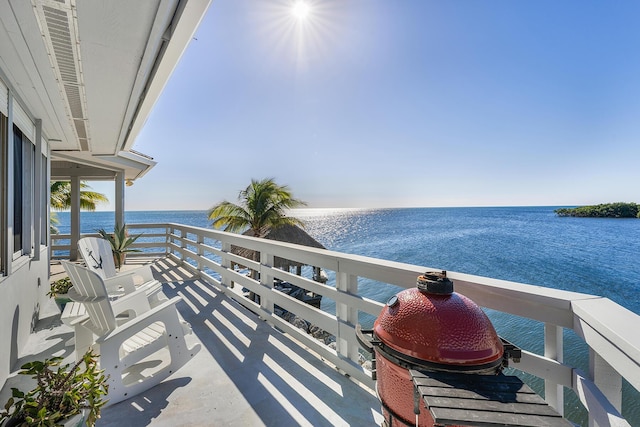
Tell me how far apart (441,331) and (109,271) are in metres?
4.31

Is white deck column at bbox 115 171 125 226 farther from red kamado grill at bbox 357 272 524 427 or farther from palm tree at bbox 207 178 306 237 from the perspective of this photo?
red kamado grill at bbox 357 272 524 427

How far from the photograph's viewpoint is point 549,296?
115 cm

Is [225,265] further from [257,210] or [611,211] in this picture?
[611,211]

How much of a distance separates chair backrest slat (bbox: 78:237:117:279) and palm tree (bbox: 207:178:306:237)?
6681 mm

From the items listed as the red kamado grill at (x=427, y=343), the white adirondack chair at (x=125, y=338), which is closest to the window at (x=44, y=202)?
the white adirondack chair at (x=125, y=338)

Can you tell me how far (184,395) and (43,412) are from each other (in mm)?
1034

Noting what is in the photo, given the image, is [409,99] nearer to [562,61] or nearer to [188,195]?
[562,61]

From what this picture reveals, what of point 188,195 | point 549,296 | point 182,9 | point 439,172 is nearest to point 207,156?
point 182,9

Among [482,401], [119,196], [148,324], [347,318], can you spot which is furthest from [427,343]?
[119,196]

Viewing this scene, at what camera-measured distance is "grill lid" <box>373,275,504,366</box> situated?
2.82ft

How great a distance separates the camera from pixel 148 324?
203 centimetres

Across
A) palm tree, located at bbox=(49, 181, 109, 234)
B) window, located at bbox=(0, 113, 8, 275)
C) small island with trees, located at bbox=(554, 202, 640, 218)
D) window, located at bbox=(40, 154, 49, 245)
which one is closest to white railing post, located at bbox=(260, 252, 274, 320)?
window, located at bbox=(0, 113, 8, 275)

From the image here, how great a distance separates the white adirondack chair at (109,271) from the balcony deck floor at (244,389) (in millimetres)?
624

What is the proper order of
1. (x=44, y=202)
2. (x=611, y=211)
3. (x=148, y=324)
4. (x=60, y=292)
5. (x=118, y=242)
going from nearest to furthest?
(x=148, y=324), (x=60, y=292), (x=44, y=202), (x=118, y=242), (x=611, y=211)
